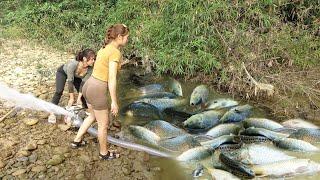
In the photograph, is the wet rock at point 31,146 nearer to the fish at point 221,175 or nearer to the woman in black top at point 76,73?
the woman in black top at point 76,73

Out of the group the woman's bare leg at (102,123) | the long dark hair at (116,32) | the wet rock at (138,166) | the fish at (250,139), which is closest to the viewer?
the long dark hair at (116,32)

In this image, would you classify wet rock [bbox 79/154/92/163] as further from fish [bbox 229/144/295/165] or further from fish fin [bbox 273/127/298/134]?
fish fin [bbox 273/127/298/134]

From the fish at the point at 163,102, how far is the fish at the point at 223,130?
3.34 feet

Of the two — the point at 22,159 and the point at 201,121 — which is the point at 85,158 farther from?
the point at 201,121

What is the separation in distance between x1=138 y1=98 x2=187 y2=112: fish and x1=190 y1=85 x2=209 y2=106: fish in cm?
16

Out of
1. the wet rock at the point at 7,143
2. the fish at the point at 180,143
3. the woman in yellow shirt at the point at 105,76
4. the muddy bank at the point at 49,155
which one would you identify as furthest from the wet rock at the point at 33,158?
the fish at the point at 180,143

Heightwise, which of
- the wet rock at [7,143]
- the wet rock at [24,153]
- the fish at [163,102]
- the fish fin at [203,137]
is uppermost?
the fish at [163,102]

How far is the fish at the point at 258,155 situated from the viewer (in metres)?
5.16

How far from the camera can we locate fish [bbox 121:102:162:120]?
6.42 m

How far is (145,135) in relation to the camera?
5777mm

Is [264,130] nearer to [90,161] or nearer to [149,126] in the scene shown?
[149,126]

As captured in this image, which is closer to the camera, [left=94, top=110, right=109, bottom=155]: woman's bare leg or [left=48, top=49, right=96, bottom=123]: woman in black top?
[left=94, top=110, right=109, bottom=155]: woman's bare leg

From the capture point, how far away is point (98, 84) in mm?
4703

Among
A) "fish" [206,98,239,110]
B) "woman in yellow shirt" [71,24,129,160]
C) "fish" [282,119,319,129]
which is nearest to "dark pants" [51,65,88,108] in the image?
"woman in yellow shirt" [71,24,129,160]
